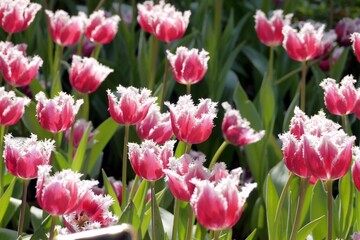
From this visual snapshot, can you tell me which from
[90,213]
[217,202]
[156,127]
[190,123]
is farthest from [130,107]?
[217,202]

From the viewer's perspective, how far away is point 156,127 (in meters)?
1.70

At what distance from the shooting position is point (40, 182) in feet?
4.53

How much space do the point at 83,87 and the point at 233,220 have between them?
0.86 m

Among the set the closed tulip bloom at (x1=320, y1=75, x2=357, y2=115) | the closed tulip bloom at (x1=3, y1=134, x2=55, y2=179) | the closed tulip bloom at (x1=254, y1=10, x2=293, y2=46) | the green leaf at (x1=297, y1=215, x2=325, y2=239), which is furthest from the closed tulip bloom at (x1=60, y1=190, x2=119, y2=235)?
the closed tulip bloom at (x1=254, y1=10, x2=293, y2=46)

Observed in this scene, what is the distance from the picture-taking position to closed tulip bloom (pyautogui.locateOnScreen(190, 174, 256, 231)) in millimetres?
1238

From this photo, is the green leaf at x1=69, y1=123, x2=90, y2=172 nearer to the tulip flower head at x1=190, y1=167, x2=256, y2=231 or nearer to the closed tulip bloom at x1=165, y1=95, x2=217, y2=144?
the closed tulip bloom at x1=165, y1=95, x2=217, y2=144

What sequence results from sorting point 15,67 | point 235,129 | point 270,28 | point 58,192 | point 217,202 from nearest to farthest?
point 217,202 → point 58,192 → point 235,129 → point 15,67 → point 270,28

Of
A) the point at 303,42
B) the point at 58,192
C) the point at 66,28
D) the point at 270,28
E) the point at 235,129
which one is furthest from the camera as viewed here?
the point at 270,28

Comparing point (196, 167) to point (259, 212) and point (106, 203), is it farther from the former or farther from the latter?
point (259, 212)

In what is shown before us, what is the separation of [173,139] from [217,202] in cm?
78

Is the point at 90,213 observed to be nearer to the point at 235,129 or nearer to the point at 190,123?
the point at 190,123

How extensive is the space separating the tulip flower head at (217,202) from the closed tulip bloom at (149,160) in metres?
0.23

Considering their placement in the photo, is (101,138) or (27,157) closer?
(27,157)

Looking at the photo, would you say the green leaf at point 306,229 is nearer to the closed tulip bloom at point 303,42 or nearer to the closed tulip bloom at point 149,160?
the closed tulip bloom at point 149,160
